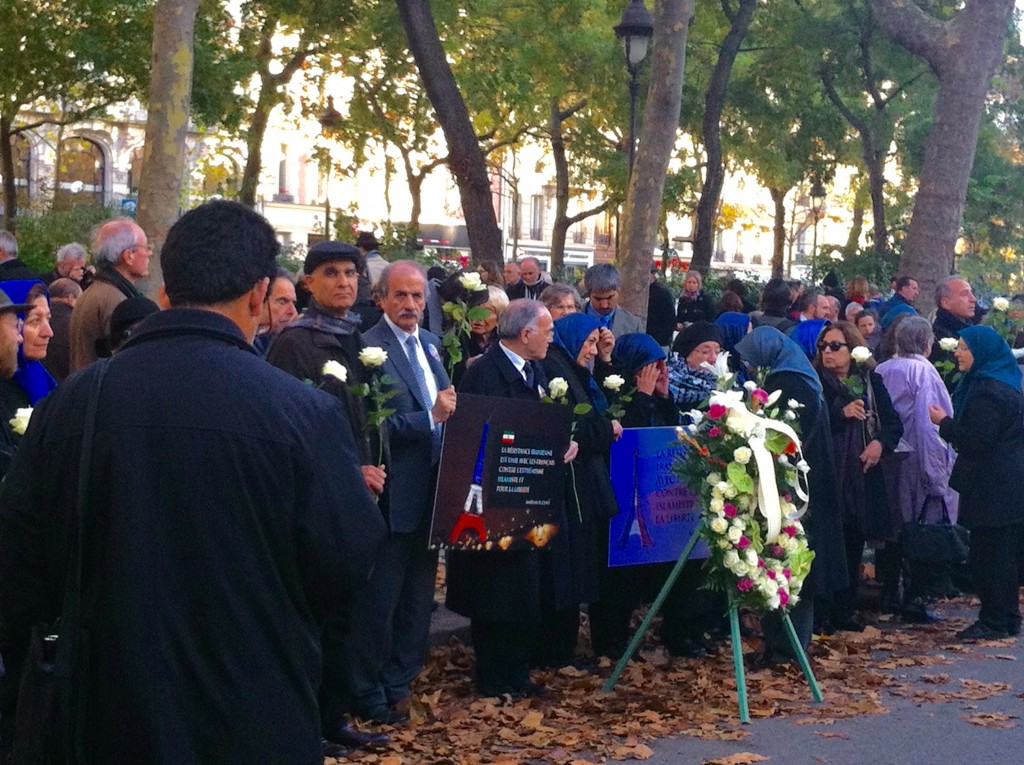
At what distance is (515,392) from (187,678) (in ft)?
16.9

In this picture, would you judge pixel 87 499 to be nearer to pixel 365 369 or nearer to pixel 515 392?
pixel 365 369

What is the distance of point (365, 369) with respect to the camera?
294 inches

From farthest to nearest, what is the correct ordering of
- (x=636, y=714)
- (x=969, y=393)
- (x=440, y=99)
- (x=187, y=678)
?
(x=440, y=99)
(x=969, y=393)
(x=636, y=714)
(x=187, y=678)

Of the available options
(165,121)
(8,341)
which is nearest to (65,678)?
(8,341)

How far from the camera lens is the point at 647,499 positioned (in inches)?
357

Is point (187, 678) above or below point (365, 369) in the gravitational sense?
below

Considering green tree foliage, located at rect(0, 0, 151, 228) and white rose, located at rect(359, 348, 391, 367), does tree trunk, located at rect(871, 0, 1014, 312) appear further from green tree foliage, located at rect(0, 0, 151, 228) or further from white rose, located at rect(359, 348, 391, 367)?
white rose, located at rect(359, 348, 391, 367)

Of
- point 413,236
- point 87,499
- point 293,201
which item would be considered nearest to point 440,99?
point 413,236

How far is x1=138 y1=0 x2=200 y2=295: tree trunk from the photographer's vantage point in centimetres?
1247

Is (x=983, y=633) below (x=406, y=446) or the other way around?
below

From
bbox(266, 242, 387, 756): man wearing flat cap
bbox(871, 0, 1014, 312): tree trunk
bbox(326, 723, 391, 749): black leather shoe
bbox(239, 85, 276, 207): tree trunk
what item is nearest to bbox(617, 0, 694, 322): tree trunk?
bbox(871, 0, 1014, 312): tree trunk

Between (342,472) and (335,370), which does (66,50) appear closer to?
(335,370)

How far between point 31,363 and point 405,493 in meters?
2.08

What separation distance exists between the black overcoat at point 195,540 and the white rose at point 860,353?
24.5ft
